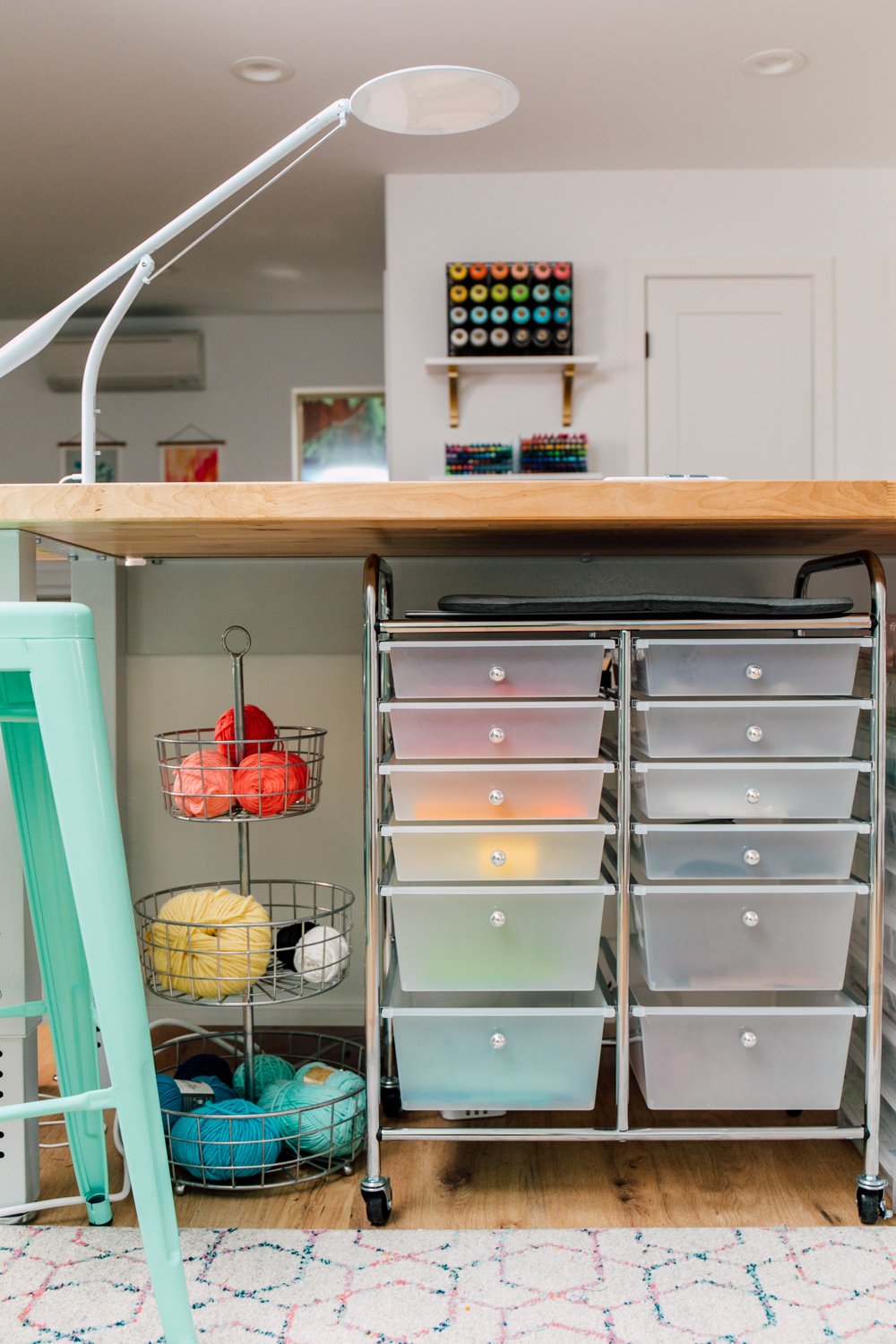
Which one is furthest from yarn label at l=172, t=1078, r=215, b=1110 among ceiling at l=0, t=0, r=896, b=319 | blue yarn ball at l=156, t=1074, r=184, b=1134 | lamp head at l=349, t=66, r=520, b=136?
ceiling at l=0, t=0, r=896, b=319

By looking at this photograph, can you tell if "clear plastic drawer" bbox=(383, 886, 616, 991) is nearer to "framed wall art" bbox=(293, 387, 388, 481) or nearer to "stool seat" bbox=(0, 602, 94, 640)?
"stool seat" bbox=(0, 602, 94, 640)

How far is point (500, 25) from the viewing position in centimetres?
299

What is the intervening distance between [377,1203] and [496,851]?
0.46 metres

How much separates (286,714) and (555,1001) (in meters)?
0.78

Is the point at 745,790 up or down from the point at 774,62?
down

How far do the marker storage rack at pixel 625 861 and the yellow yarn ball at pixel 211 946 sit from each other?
256 millimetres

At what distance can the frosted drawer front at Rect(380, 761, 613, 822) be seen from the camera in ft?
4.40

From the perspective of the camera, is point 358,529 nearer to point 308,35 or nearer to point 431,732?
point 431,732

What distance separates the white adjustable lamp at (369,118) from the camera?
132 cm

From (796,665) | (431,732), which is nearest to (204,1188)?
(431,732)

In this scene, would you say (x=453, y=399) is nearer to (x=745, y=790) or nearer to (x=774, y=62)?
(x=774, y=62)

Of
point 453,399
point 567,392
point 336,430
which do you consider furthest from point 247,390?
point 567,392

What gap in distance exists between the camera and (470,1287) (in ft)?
3.97

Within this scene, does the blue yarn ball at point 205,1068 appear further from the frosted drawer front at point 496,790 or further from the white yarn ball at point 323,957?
the frosted drawer front at point 496,790
